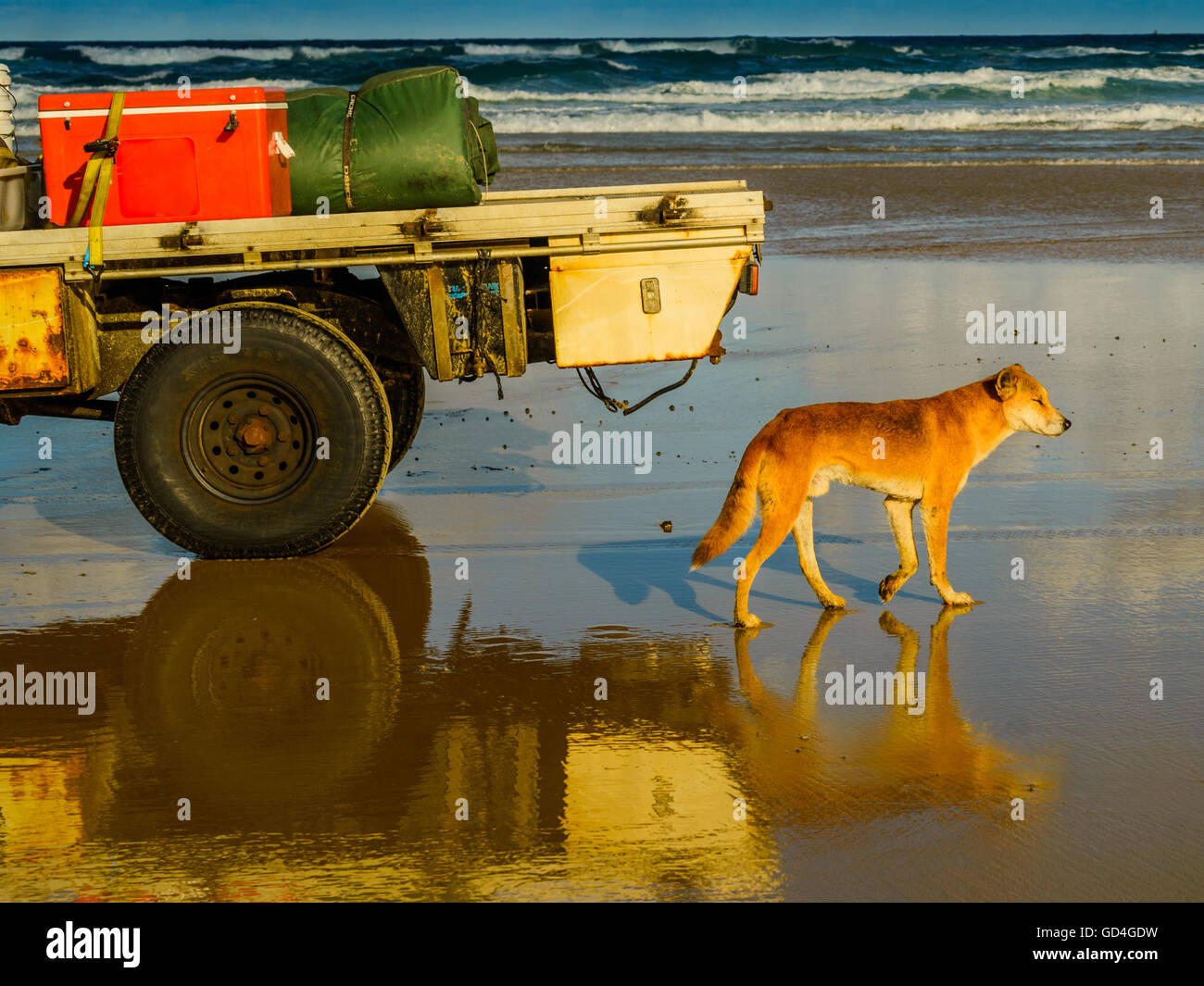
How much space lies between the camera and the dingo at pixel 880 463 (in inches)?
250

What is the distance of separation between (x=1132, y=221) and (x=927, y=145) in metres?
13.0

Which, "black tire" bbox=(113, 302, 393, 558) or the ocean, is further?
the ocean

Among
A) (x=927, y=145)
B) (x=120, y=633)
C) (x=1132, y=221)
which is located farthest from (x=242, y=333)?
(x=927, y=145)

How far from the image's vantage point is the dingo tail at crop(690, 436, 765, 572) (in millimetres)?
6363

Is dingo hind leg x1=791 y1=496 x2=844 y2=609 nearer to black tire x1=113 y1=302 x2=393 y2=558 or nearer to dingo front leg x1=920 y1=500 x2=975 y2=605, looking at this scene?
dingo front leg x1=920 y1=500 x2=975 y2=605

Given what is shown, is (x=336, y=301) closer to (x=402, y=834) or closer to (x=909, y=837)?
(x=402, y=834)

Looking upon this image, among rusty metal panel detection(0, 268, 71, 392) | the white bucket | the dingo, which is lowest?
the dingo

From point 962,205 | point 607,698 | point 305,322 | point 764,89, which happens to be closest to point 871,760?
point 607,698

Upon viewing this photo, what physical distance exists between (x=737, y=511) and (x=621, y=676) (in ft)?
3.30

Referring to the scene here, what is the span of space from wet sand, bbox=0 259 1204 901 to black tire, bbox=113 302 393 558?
23cm

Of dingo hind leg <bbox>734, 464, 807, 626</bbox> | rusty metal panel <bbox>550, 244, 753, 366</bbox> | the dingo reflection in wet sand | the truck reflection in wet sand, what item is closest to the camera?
the truck reflection in wet sand

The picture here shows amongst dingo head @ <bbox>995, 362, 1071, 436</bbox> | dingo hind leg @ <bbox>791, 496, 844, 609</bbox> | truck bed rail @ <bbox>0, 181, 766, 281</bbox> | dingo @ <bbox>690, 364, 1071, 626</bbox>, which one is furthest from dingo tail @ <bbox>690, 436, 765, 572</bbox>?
dingo head @ <bbox>995, 362, 1071, 436</bbox>

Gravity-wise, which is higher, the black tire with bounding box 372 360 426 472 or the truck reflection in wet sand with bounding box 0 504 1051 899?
the black tire with bounding box 372 360 426 472

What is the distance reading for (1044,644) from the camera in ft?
19.6
